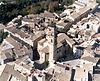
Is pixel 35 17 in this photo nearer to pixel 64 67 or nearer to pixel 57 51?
pixel 57 51

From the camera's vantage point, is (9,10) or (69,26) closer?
(69,26)

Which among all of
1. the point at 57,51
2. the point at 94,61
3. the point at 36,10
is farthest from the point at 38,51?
the point at 36,10

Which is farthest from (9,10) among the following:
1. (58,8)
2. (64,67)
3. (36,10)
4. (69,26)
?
(64,67)

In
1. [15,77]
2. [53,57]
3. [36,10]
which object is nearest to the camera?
[15,77]

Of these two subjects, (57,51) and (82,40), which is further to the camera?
(82,40)

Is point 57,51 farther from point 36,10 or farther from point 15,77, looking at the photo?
point 36,10

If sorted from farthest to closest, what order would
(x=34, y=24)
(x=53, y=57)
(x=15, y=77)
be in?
1. (x=34, y=24)
2. (x=53, y=57)
3. (x=15, y=77)
